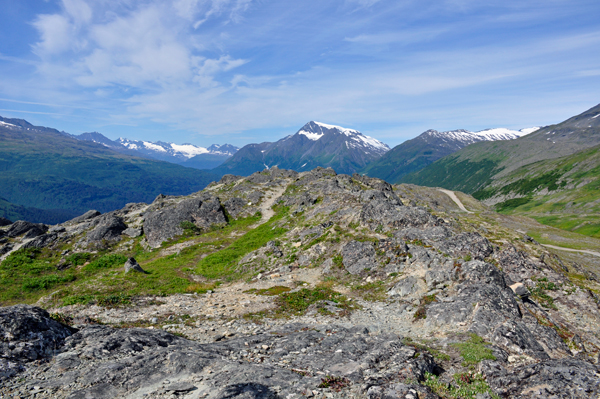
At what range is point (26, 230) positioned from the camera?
81000 millimetres

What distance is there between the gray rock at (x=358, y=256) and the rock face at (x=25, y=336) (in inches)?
1032

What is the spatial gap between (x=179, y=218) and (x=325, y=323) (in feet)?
203

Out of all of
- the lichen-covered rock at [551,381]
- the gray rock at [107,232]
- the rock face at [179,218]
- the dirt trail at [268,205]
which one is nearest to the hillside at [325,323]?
the lichen-covered rock at [551,381]

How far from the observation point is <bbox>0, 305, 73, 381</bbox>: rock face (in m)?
12.5

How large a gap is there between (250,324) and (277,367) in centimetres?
854

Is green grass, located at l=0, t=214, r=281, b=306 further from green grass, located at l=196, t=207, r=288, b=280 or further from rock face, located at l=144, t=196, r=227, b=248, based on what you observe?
rock face, located at l=144, t=196, r=227, b=248

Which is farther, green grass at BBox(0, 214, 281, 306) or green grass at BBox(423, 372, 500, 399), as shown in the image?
green grass at BBox(0, 214, 281, 306)

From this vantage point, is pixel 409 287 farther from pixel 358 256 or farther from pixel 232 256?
pixel 232 256

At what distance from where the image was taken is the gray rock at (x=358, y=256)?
3228cm

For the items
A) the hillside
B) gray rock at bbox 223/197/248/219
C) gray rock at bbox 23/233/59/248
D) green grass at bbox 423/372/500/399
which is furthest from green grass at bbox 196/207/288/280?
gray rock at bbox 23/233/59/248

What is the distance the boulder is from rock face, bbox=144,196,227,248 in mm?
32527

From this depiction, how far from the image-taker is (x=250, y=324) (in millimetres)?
21812

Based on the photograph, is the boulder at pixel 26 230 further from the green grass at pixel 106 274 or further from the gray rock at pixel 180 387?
the gray rock at pixel 180 387

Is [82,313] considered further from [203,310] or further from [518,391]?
[518,391]
